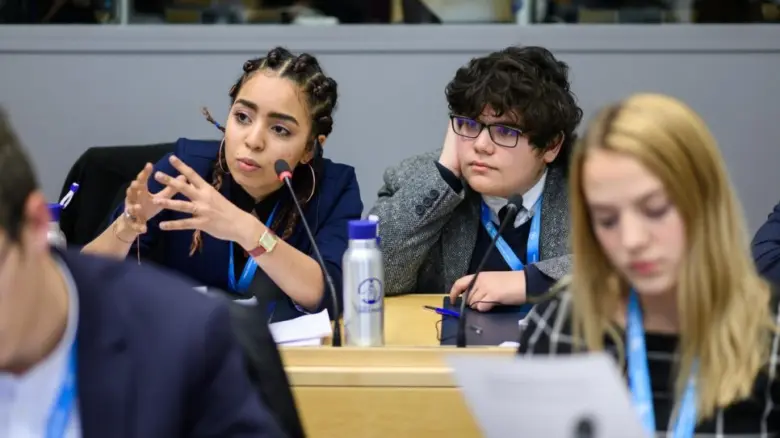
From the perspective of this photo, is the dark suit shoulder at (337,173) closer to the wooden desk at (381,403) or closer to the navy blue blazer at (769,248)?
the wooden desk at (381,403)

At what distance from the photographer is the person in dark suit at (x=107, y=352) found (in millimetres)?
1044

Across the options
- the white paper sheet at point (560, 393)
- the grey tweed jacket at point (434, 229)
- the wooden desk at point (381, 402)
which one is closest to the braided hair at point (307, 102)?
the grey tweed jacket at point (434, 229)

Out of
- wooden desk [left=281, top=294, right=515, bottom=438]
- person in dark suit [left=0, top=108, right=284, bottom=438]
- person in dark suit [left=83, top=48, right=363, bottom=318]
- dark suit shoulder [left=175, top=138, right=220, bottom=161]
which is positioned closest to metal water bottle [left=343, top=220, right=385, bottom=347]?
wooden desk [left=281, top=294, right=515, bottom=438]

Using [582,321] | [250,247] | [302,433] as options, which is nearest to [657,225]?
[582,321]

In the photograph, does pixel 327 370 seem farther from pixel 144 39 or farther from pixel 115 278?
pixel 144 39

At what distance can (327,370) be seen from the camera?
6.30 ft

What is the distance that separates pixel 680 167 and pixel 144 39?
3223mm

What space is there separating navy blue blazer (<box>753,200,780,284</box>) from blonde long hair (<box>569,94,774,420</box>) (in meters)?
0.99

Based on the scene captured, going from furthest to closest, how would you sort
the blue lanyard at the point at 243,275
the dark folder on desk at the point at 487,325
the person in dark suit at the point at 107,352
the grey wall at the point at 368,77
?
the grey wall at the point at 368,77
the blue lanyard at the point at 243,275
the dark folder on desk at the point at 487,325
the person in dark suit at the point at 107,352

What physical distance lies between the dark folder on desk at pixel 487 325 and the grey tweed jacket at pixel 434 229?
0.17m

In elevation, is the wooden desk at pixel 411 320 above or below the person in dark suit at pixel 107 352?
below

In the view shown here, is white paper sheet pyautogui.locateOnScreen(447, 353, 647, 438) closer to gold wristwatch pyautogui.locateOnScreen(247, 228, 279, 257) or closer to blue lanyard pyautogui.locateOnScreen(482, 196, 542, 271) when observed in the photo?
gold wristwatch pyautogui.locateOnScreen(247, 228, 279, 257)

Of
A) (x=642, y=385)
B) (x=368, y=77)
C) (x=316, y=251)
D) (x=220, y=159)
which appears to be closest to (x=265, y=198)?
(x=220, y=159)

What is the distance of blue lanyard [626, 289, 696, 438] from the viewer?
1355 mm
